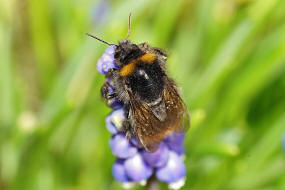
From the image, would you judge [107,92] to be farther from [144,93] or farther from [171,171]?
[171,171]

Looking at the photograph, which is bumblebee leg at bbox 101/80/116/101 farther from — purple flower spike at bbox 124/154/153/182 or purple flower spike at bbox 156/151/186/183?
purple flower spike at bbox 156/151/186/183

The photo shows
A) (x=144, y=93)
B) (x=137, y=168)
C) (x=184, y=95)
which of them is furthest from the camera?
(x=184, y=95)

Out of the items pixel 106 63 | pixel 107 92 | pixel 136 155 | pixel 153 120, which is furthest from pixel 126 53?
pixel 136 155

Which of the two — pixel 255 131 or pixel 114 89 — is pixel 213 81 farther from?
pixel 114 89

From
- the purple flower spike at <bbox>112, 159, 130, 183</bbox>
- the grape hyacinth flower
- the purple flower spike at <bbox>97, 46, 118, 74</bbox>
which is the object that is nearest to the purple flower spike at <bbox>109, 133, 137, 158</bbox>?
the grape hyacinth flower

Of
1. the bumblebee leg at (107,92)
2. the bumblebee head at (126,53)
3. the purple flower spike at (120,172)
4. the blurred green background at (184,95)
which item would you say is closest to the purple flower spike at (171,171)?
the purple flower spike at (120,172)

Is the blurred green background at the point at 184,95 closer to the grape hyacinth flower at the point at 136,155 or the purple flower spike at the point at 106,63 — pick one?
the grape hyacinth flower at the point at 136,155
